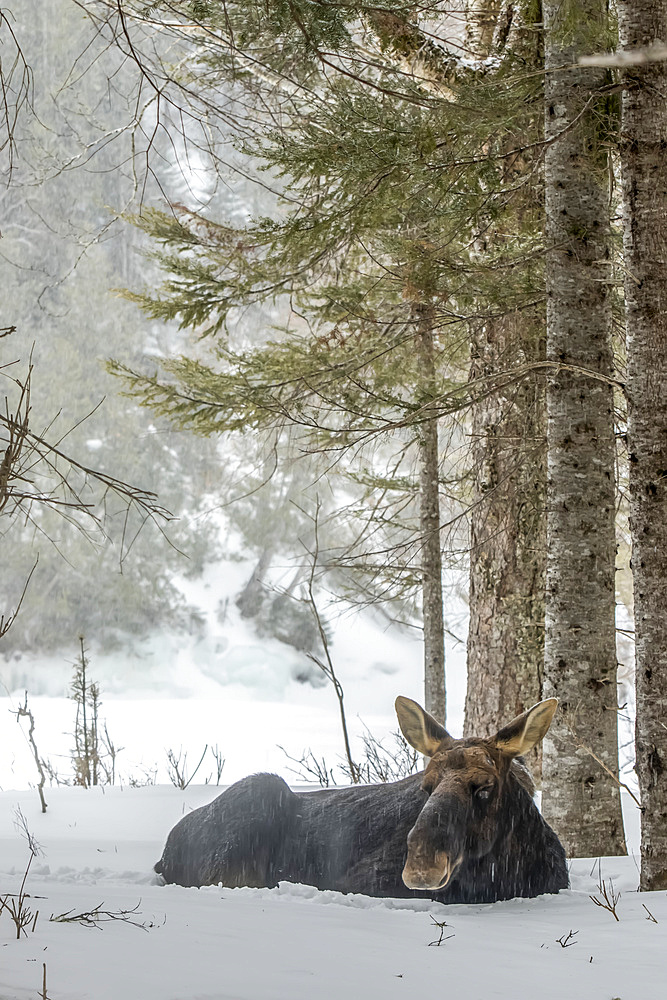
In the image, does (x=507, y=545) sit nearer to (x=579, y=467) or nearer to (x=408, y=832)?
(x=579, y=467)

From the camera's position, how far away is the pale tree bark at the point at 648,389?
338 cm

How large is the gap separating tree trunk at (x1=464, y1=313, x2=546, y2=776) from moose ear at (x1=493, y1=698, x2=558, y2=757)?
164 inches

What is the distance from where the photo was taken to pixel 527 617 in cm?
763

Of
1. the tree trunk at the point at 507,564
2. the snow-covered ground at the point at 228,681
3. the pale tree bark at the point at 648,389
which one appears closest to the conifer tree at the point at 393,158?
the tree trunk at the point at 507,564

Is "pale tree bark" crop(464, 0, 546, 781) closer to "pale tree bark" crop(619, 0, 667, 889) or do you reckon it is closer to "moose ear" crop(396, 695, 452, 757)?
"pale tree bark" crop(619, 0, 667, 889)

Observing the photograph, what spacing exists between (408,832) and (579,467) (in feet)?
8.12

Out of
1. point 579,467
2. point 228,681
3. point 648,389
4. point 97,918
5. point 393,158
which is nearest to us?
point 97,918

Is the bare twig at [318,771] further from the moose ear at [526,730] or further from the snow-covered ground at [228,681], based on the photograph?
the snow-covered ground at [228,681]

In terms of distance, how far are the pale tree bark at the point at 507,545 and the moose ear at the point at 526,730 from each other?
163 inches

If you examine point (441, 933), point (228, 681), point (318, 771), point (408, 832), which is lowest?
point (441, 933)

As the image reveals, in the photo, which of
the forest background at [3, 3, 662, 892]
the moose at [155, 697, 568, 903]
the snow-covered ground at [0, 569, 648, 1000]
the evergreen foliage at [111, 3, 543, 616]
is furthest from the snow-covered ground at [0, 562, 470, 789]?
the moose at [155, 697, 568, 903]

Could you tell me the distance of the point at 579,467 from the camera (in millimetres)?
4977

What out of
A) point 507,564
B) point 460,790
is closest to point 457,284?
point 507,564

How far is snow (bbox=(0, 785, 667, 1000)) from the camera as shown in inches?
72.2
